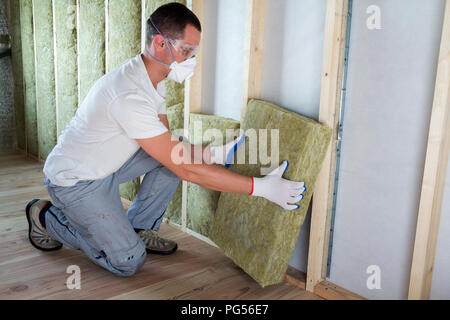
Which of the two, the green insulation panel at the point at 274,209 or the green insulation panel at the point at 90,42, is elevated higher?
the green insulation panel at the point at 90,42

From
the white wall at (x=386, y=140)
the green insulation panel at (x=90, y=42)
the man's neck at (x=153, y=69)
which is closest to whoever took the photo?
the white wall at (x=386, y=140)

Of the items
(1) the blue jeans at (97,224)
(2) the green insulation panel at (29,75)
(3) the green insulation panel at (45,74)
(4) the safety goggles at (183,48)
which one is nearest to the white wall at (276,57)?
(4) the safety goggles at (183,48)

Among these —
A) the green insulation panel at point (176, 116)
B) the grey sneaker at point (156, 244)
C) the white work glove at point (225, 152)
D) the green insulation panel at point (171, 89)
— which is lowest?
the grey sneaker at point (156, 244)

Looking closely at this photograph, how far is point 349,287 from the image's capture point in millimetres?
1989

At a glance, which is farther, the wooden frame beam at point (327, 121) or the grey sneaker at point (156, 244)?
the grey sneaker at point (156, 244)

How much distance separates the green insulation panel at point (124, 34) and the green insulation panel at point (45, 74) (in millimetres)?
1248

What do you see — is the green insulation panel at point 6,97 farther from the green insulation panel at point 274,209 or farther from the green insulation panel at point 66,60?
the green insulation panel at point 274,209

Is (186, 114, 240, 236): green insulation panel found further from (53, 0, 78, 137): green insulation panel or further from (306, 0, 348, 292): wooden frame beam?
(53, 0, 78, 137): green insulation panel

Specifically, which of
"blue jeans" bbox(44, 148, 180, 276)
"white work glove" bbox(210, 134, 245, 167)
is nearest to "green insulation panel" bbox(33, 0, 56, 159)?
"blue jeans" bbox(44, 148, 180, 276)

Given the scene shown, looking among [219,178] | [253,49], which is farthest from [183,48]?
[219,178]

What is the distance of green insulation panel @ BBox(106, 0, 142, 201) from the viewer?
3.02 meters

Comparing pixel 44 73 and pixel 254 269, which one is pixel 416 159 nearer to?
pixel 254 269

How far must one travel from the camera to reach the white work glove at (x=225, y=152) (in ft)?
7.18

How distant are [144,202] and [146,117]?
776mm
